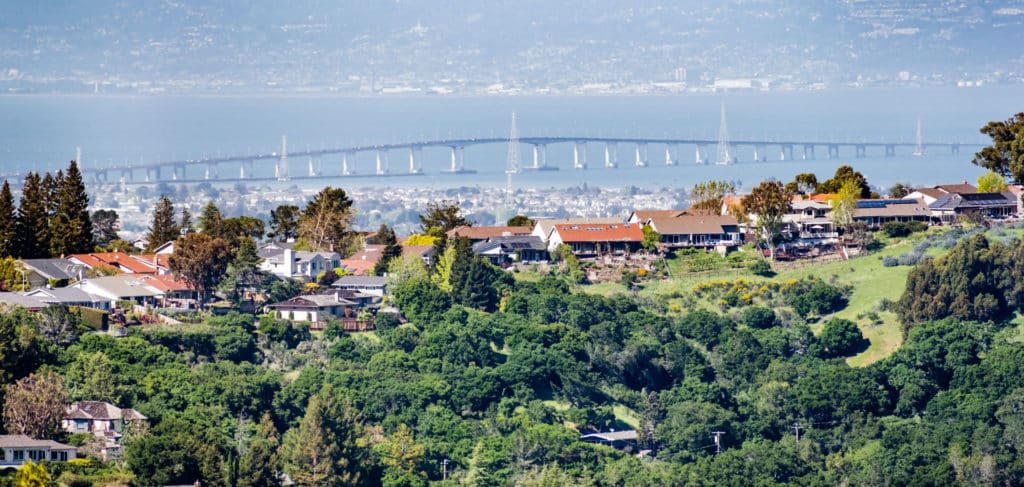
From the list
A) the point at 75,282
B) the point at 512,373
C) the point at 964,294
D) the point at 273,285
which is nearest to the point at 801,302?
the point at 964,294

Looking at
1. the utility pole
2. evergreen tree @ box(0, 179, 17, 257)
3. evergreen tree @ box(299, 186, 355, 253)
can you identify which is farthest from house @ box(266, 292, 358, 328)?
the utility pole

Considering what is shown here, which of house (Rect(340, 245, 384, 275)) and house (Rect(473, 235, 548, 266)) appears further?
house (Rect(473, 235, 548, 266))

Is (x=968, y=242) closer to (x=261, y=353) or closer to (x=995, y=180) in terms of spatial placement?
(x=995, y=180)

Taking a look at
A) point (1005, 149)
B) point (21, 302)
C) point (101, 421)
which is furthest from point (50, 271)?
point (1005, 149)

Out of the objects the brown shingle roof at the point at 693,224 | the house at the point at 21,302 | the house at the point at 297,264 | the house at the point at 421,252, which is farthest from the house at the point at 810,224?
the house at the point at 21,302

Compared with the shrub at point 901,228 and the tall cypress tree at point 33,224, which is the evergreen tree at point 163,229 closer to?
the tall cypress tree at point 33,224

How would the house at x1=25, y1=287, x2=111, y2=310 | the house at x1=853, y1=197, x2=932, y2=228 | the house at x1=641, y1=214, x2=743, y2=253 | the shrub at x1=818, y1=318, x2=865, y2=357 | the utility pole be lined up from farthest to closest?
the house at x1=853, y1=197, x2=932, y2=228, the house at x1=641, y1=214, x2=743, y2=253, the shrub at x1=818, y1=318, x2=865, y2=357, the house at x1=25, y1=287, x2=111, y2=310, the utility pole

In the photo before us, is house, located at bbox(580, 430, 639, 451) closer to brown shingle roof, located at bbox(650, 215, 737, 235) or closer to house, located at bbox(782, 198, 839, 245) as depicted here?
brown shingle roof, located at bbox(650, 215, 737, 235)
